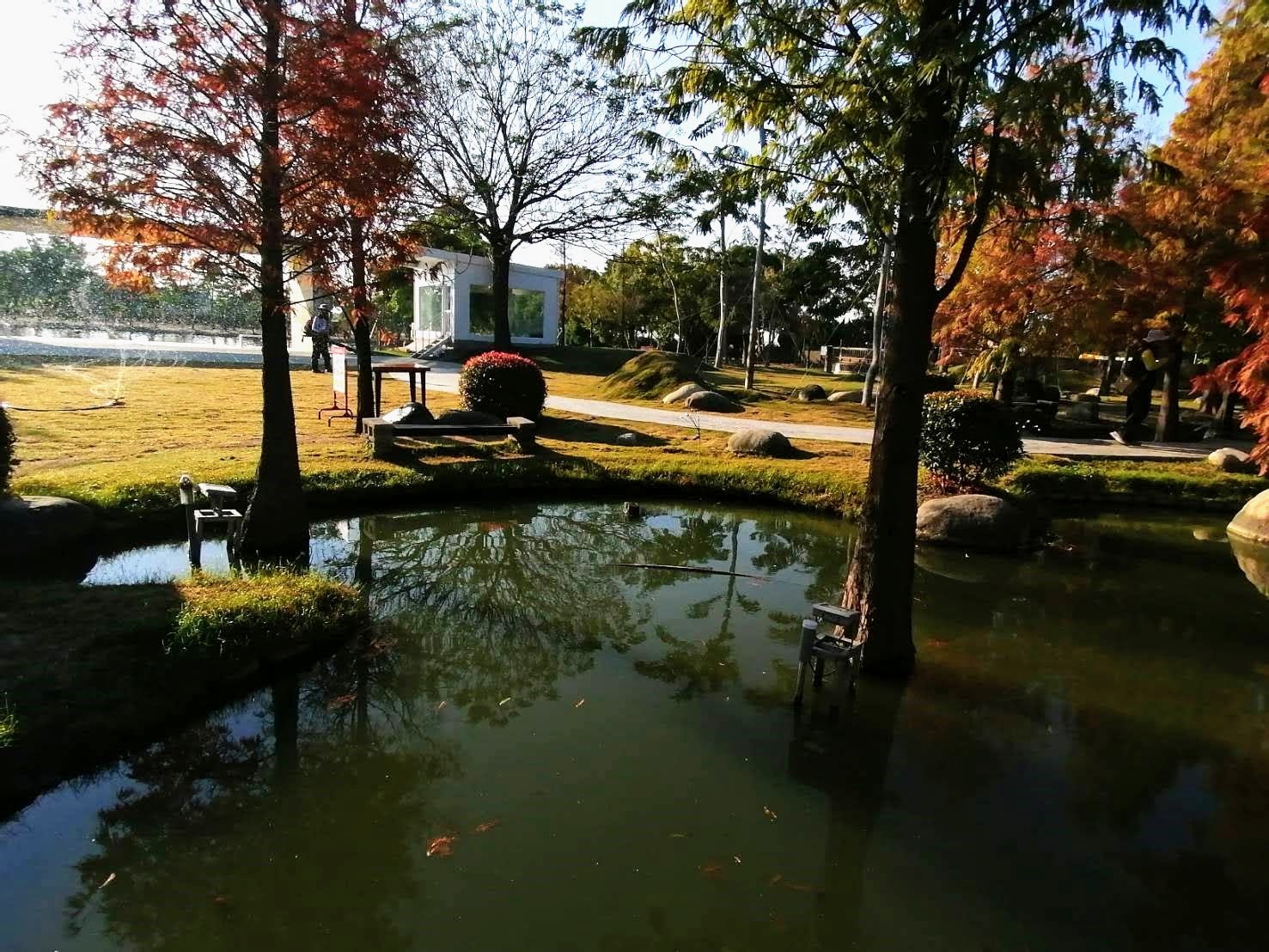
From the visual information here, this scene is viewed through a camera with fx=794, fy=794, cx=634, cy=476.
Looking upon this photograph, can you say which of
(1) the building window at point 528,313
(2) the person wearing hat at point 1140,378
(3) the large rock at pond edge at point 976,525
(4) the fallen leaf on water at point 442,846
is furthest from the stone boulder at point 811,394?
(4) the fallen leaf on water at point 442,846

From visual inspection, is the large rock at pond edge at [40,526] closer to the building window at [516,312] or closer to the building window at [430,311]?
the building window at [516,312]

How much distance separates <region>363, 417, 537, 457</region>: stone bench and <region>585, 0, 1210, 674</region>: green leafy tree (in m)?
7.03

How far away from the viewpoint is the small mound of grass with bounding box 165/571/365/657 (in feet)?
15.5

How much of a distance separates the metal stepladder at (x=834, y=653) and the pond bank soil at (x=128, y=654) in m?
3.08

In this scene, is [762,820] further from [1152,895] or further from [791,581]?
[791,581]

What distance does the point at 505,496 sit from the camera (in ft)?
33.4

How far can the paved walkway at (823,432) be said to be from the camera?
1434 cm

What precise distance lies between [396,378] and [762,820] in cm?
1870

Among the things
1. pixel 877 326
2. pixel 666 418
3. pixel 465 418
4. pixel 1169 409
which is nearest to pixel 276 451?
pixel 465 418

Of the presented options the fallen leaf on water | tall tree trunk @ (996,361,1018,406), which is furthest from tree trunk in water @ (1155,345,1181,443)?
the fallen leaf on water

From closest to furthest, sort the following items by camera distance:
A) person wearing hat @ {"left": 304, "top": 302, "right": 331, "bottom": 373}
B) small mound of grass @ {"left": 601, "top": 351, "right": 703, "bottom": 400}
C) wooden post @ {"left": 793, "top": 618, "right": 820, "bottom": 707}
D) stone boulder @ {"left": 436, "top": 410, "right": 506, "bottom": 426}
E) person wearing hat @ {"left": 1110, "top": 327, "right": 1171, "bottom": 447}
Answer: wooden post @ {"left": 793, "top": 618, "right": 820, "bottom": 707} < stone boulder @ {"left": 436, "top": 410, "right": 506, "bottom": 426} < person wearing hat @ {"left": 1110, "top": 327, "right": 1171, "bottom": 447} < small mound of grass @ {"left": 601, "top": 351, "right": 703, "bottom": 400} < person wearing hat @ {"left": 304, "top": 302, "right": 331, "bottom": 373}

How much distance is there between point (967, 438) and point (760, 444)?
3367 millimetres

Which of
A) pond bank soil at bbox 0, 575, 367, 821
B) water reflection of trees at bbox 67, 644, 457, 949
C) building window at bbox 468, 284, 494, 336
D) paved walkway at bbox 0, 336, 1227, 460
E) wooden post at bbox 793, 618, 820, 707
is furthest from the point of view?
building window at bbox 468, 284, 494, 336

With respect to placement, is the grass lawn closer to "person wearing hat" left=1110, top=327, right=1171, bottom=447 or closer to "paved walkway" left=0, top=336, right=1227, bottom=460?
"paved walkway" left=0, top=336, right=1227, bottom=460
